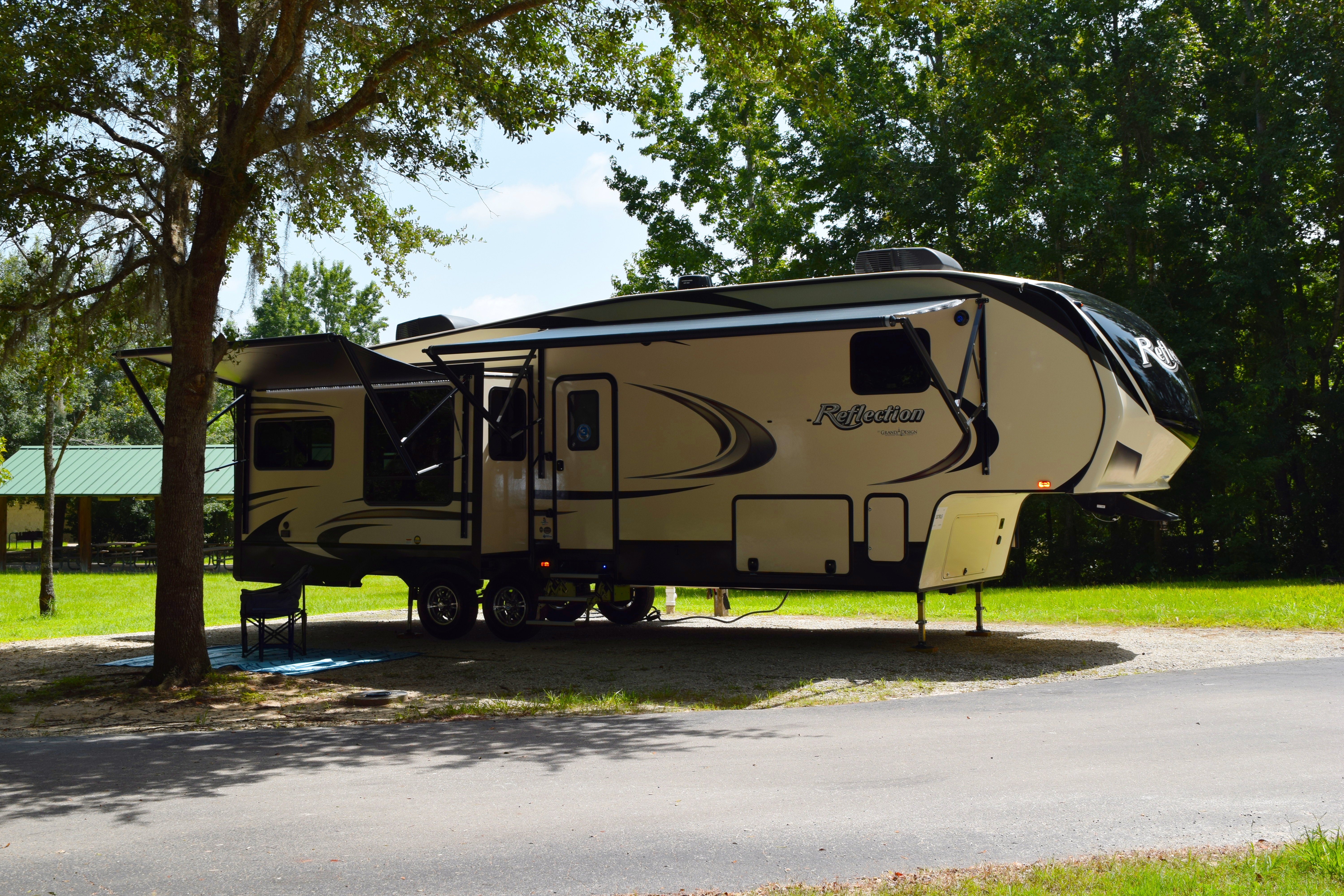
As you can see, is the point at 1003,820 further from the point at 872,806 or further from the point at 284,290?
the point at 284,290

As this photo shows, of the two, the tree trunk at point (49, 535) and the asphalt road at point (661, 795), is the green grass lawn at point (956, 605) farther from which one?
the asphalt road at point (661, 795)

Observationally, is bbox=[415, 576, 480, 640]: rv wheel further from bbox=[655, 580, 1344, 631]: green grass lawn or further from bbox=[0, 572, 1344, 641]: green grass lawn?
bbox=[655, 580, 1344, 631]: green grass lawn

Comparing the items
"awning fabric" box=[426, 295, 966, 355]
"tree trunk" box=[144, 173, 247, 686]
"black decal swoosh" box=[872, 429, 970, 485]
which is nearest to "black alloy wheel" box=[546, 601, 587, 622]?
"awning fabric" box=[426, 295, 966, 355]

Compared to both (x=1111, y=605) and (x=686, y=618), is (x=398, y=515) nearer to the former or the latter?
(x=686, y=618)

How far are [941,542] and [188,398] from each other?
6.79 meters

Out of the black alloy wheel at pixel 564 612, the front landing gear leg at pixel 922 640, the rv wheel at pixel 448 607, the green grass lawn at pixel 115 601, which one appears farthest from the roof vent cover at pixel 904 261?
the green grass lawn at pixel 115 601

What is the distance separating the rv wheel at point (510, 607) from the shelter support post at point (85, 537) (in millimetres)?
24059

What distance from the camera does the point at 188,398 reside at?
974 cm

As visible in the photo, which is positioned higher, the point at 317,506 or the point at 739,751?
the point at 317,506

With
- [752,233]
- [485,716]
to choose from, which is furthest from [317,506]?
[752,233]

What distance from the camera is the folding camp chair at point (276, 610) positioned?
1088 cm

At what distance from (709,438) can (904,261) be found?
2562 millimetres

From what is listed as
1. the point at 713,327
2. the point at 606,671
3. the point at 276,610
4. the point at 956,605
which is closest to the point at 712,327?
the point at 713,327

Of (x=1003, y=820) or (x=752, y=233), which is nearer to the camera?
(x=1003, y=820)
